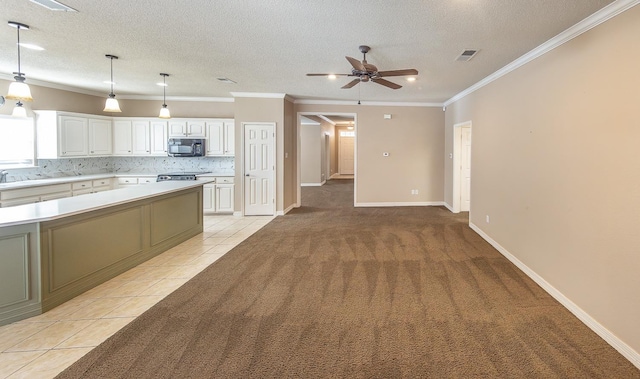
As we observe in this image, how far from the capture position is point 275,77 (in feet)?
17.5

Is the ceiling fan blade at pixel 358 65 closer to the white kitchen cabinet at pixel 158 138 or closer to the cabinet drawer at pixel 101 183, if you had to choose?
the white kitchen cabinet at pixel 158 138

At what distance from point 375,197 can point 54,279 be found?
655 cm

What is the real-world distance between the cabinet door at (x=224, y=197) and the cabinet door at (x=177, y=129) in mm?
1391

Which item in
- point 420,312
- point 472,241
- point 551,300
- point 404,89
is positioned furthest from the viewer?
point 404,89

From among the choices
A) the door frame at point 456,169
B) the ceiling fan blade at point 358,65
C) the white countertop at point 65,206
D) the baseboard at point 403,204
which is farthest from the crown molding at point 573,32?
the white countertop at point 65,206

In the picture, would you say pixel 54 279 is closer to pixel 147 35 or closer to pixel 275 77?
pixel 147 35

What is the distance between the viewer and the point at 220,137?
278 inches

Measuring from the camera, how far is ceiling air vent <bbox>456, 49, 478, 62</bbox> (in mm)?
3854

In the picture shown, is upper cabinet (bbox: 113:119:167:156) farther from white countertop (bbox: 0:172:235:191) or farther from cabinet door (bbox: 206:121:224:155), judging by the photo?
cabinet door (bbox: 206:121:224:155)

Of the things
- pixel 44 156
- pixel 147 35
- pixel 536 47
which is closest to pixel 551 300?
pixel 536 47

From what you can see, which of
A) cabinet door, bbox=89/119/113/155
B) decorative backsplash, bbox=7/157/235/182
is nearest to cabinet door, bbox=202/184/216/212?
decorative backsplash, bbox=7/157/235/182

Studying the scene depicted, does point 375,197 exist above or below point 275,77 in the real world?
below

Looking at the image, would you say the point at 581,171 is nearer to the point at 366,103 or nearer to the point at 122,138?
the point at 366,103

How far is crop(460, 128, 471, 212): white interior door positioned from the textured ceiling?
2.16 m
